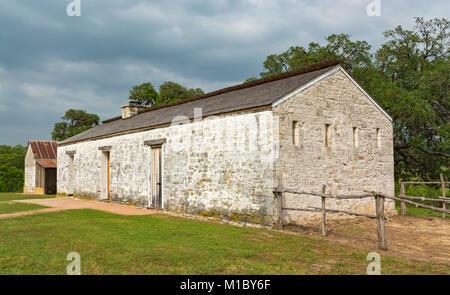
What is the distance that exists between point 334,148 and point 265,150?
2909mm

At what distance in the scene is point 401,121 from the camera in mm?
19016

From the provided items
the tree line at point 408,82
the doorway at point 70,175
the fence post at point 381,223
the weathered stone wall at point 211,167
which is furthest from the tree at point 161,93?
the fence post at point 381,223

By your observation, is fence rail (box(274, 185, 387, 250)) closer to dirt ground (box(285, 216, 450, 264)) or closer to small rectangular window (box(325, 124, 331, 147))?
dirt ground (box(285, 216, 450, 264))

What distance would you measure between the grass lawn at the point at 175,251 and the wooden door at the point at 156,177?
3704 mm

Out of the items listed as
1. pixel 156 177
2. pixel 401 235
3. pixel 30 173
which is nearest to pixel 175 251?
pixel 401 235

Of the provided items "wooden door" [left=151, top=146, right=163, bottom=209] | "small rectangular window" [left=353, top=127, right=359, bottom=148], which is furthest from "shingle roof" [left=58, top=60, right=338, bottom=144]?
"small rectangular window" [left=353, top=127, right=359, bottom=148]

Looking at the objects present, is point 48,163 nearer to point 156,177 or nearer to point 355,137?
point 156,177

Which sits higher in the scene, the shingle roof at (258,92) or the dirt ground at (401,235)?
the shingle roof at (258,92)

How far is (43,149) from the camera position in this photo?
2641 cm

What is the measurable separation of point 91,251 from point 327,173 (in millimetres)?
7277

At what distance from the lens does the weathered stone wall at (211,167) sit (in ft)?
31.7

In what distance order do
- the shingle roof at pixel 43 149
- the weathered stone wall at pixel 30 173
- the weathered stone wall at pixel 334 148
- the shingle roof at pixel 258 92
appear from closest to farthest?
the weathered stone wall at pixel 334 148, the shingle roof at pixel 258 92, the shingle roof at pixel 43 149, the weathered stone wall at pixel 30 173

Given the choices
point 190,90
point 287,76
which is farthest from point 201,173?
point 190,90

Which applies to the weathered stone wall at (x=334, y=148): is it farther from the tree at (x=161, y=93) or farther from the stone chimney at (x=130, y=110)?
the tree at (x=161, y=93)
